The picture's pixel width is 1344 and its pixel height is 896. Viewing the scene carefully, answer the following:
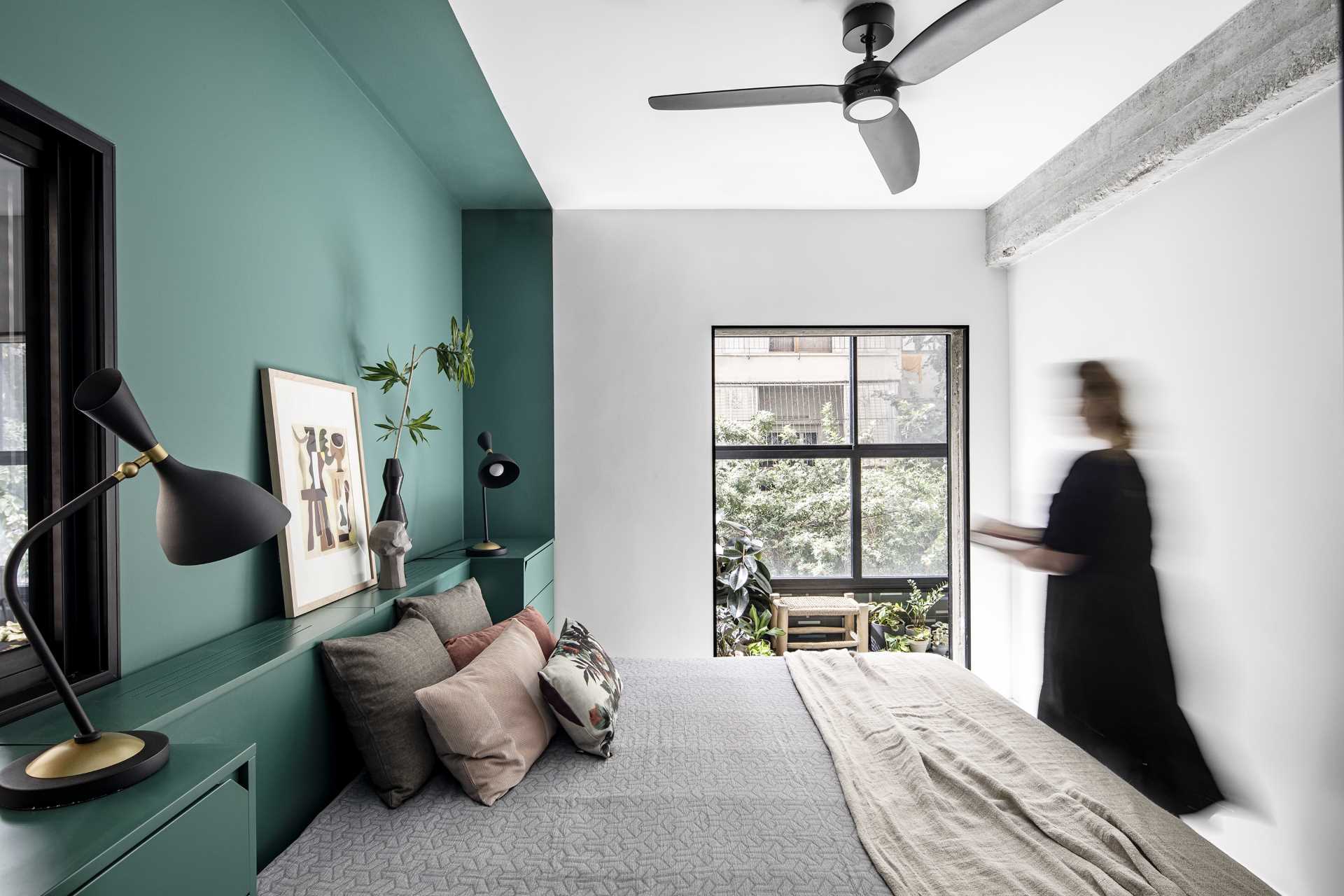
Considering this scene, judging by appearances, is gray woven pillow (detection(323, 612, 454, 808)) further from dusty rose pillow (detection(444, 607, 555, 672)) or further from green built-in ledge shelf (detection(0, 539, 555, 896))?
dusty rose pillow (detection(444, 607, 555, 672))

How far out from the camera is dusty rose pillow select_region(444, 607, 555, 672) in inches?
83.5

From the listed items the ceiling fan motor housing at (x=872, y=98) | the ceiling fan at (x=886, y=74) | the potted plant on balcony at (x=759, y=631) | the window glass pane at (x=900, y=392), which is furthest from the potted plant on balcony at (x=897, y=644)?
the ceiling fan motor housing at (x=872, y=98)

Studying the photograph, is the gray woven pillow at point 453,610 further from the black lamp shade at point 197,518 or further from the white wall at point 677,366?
the white wall at point 677,366

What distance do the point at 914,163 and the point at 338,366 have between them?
2.09m

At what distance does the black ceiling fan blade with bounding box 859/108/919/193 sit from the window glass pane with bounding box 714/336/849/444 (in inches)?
87.5

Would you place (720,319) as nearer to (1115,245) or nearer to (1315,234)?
(1115,245)

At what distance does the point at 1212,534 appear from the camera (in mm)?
2432

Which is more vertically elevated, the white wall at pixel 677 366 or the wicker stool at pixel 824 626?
the white wall at pixel 677 366

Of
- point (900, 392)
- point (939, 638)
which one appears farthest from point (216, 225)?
point (939, 638)

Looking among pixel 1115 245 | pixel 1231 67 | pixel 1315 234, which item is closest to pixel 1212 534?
pixel 1315 234

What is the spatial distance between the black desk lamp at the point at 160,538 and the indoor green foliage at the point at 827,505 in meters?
3.91

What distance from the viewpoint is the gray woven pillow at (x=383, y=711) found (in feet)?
5.57

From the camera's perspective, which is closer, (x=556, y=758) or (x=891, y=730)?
(x=556, y=758)

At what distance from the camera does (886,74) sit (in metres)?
2.03
